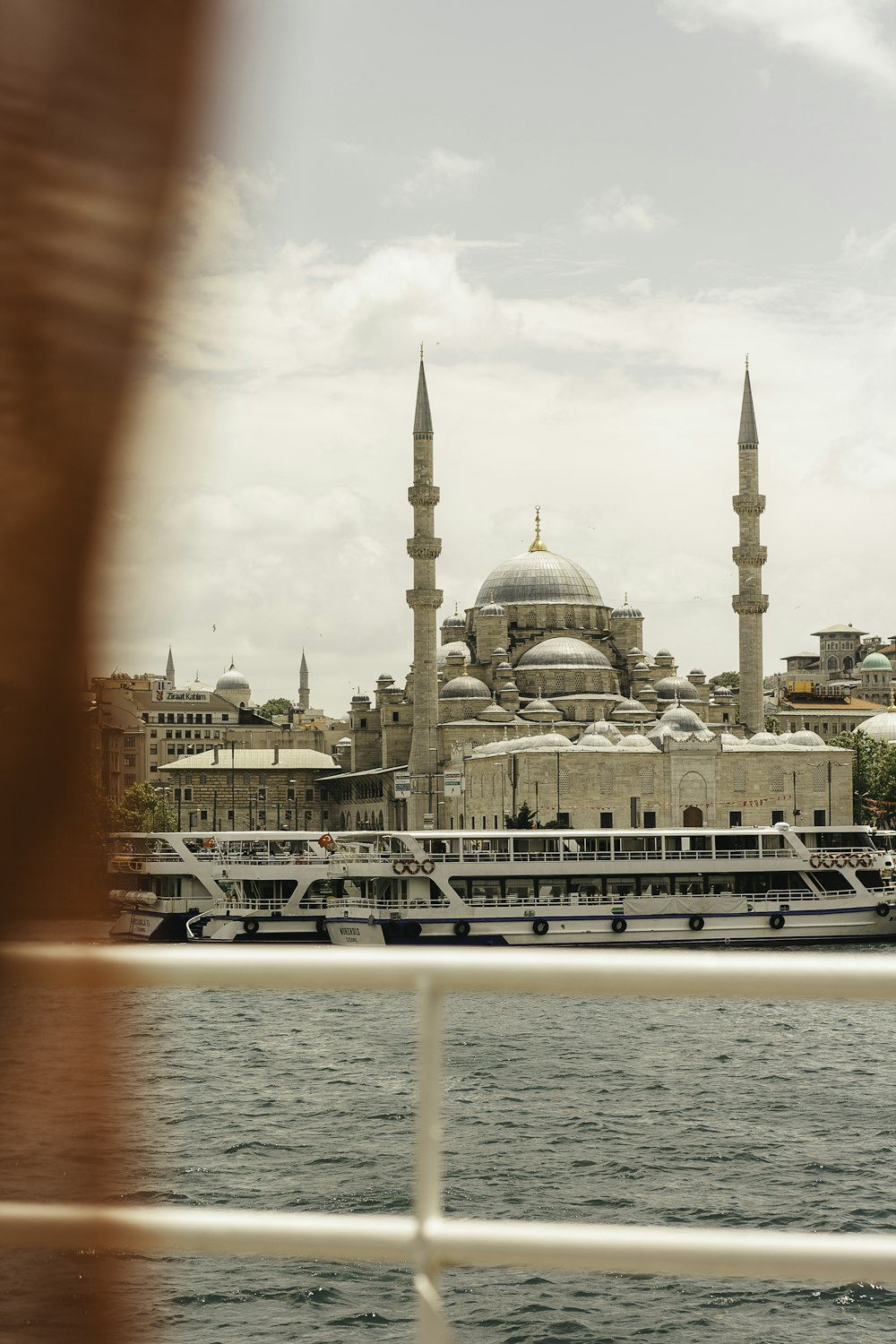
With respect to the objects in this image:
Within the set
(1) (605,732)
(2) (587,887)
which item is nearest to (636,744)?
(1) (605,732)

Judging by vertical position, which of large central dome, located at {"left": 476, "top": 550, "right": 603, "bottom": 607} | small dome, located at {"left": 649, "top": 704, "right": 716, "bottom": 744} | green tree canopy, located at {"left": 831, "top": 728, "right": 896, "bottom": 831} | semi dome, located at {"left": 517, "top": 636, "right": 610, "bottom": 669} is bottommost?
green tree canopy, located at {"left": 831, "top": 728, "right": 896, "bottom": 831}

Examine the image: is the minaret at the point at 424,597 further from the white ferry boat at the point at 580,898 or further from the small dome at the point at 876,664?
the small dome at the point at 876,664

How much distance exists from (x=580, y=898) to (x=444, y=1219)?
30.1 m

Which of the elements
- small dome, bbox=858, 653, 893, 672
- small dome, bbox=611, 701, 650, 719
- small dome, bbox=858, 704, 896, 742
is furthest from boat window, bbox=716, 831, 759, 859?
small dome, bbox=858, 653, 893, 672

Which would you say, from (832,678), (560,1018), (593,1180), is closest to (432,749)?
(560,1018)

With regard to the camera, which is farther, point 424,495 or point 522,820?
point 424,495

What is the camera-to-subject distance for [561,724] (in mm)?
58812

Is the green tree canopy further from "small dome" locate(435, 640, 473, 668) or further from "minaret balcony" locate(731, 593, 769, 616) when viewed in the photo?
"small dome" locate(435, 640, 473, 668)

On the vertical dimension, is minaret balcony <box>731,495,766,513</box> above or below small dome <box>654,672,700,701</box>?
above

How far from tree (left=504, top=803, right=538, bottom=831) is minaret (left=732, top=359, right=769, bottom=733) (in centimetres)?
1114

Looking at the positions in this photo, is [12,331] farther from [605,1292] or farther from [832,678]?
[832,678]

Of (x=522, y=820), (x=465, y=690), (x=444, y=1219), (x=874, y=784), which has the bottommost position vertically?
(x=444, y=1219)

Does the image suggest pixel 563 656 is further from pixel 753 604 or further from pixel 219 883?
pixel 219 883

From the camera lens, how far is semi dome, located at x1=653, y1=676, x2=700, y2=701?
6481cm
